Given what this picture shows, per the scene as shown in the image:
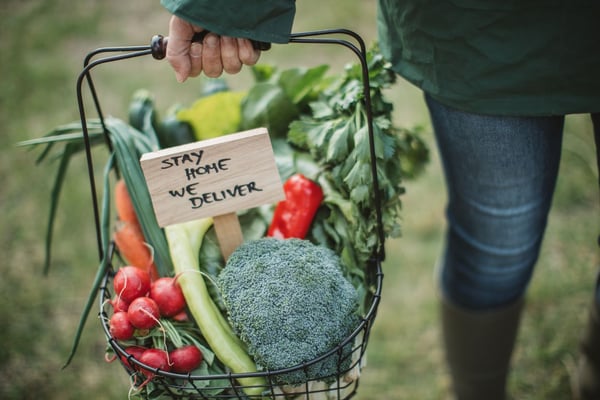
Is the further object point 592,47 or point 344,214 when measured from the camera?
Result: point 344,214

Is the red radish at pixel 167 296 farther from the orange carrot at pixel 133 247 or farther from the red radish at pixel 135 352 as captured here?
the orange carrot at pixel 133 247

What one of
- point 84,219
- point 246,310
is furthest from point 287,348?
point 84,219

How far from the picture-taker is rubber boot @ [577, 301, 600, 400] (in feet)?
4.24

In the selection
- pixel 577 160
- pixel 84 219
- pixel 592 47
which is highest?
pixel 592 47

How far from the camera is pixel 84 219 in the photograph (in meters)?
2.14

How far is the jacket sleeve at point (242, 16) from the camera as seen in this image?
2.53ft

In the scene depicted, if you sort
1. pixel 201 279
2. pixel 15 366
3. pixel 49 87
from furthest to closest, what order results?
pixel 49 87
pixel 15 366
pixel 201 279

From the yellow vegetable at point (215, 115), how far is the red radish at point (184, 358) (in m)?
0.60

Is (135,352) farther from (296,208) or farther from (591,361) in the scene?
(591,361)

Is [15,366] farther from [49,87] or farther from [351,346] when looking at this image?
[49,87]

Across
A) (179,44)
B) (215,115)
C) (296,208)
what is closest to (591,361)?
(296,208)

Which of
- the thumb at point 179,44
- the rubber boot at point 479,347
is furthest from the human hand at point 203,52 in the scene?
the rubber boot at point 479,347

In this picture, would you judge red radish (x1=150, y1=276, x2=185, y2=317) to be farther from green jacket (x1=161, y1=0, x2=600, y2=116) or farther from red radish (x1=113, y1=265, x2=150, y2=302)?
green jacket (x1=161, y1=0, x2=600, y2=116)

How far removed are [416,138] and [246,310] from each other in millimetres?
702
